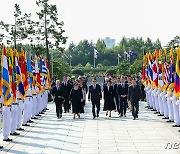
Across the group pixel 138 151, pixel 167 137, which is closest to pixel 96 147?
pixel 138 151

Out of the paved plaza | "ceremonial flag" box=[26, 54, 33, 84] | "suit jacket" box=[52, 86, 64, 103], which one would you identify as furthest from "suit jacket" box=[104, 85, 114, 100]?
"ceremonial flag" box=[26, 54, 33, 84]

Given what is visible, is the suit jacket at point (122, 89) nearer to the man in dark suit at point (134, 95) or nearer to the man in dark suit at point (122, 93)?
the man in dark suit at point (122, 93)

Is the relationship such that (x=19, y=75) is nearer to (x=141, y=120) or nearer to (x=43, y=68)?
(x=141, y=120)

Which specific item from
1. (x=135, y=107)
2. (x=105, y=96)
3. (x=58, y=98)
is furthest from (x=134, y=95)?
(x=58, y=98)

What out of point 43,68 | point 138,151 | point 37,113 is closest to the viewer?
point 138,151

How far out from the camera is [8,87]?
45.1 feet

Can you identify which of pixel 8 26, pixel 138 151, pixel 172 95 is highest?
pixel 8 26

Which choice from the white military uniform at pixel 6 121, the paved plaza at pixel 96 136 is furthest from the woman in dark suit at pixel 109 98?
the white military uniform at pixel 6 121

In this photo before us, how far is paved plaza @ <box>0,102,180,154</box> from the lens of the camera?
11.9 m

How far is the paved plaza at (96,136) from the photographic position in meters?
11.9

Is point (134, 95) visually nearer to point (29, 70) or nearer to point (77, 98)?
point (77, 98)

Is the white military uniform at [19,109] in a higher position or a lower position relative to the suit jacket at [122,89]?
lower

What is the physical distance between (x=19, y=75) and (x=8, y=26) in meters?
28.5

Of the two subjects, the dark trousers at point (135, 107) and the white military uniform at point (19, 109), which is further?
the dark trousers at point (135, 107)
